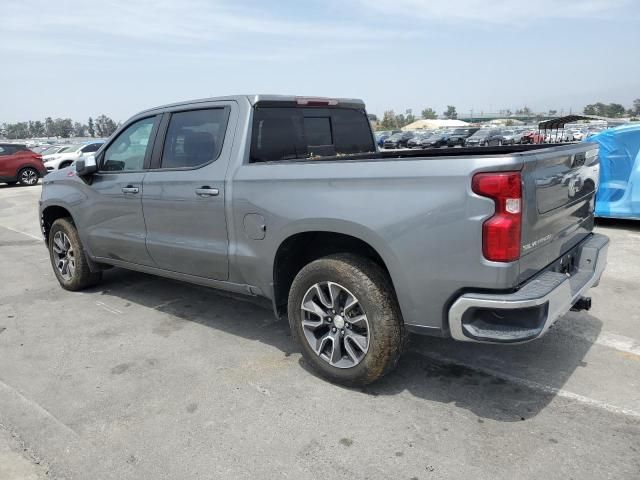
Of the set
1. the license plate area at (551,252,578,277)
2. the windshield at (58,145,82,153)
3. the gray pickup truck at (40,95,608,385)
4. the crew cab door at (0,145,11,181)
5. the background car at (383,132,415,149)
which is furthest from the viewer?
the background car at (383,132,415,149)

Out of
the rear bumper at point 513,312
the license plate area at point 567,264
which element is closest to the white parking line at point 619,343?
the license plate area at point 567,264

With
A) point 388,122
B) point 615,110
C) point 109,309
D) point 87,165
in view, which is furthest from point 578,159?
point 615,110

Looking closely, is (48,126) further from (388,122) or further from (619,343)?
(619,343)

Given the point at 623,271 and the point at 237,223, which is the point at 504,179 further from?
the point at 623,271

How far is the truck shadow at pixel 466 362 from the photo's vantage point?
3.22 m

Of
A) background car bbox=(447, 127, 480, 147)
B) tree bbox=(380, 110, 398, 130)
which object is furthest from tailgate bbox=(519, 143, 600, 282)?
tree bbox=(380, 110, 398, 130)

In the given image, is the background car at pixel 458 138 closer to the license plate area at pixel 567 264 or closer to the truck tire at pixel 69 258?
the truck tire at pixel 69 258

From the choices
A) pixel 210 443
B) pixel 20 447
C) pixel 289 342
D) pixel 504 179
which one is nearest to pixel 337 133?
pixel 289 342

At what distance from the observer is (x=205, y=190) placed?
3898mm

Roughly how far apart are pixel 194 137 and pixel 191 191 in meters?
0.46

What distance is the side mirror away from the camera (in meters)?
4.88

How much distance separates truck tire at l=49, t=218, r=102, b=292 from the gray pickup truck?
1.70 feet

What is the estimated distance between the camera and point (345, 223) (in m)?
3.10

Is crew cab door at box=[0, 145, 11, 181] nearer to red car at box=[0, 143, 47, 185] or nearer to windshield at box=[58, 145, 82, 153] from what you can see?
red car at box=[0, 143, 47, 185]
